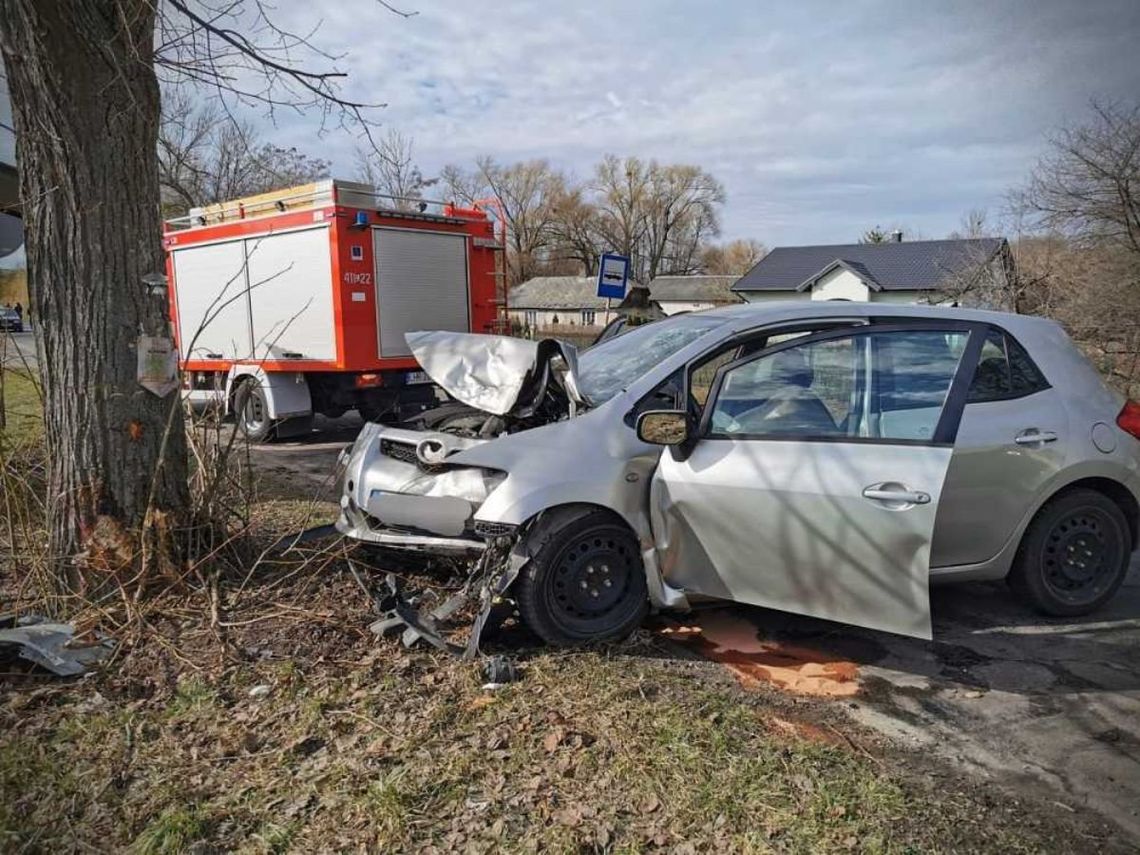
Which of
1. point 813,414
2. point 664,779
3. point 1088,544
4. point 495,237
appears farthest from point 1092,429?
point 495,237

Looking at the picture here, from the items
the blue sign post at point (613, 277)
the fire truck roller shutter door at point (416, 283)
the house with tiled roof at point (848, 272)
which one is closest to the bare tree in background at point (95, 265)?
the fire truck roller shutter door at point (416, 283)

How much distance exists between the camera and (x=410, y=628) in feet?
12.6

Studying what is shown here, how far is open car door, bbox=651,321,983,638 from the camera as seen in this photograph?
3527mm

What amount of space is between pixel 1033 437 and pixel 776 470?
1.57 m

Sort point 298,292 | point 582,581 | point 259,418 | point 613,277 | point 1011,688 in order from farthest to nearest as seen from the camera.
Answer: point 613,277
point 259,418
point 298,292
point 582,581
point 1011,688

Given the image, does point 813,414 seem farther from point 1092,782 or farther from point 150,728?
point 150,728

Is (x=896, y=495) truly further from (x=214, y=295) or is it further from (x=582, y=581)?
(x=214, y=295)

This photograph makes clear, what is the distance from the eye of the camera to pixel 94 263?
4070 mm

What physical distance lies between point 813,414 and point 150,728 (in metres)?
3.20

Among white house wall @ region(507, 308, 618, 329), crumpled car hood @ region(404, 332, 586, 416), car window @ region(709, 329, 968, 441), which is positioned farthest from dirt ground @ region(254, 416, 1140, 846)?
white house wall @ region(507, 308, 618, 329)

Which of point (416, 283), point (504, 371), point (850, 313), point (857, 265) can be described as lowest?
point (504, 371)

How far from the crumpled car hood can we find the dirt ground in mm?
1489

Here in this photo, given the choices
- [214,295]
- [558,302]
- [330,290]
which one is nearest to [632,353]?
[330,290]

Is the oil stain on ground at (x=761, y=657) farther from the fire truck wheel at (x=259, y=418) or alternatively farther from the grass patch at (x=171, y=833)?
the fire truck wheel at (x=259, y=418)
